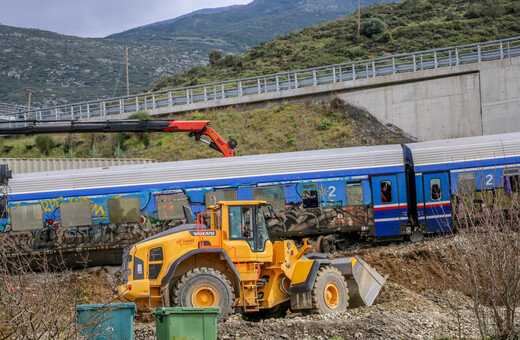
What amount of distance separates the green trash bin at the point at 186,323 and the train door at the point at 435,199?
12085 mm

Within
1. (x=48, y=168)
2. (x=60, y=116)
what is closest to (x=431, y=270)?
(x=48, y=168)

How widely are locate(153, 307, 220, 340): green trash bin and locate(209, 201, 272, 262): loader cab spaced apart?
2785mm

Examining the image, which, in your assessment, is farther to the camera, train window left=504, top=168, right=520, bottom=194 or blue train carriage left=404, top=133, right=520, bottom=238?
blue train carriage left=404, top=133, right=520, bottom=238

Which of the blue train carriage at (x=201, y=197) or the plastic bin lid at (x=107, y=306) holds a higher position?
the blue train carriage at (x=201, y=197)

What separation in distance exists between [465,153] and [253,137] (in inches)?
725

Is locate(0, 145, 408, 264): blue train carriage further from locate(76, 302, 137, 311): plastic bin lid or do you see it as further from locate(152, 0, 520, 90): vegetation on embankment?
locate(152, 0, 520, 90): vegetation on embankment

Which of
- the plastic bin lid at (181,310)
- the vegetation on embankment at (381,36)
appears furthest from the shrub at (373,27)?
the plastic bin lid at (181,310)

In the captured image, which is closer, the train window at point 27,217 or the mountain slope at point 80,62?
the train window at point 27,217

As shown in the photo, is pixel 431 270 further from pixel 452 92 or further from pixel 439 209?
pixel 452 92

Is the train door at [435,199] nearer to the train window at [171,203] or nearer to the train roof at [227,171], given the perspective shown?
the train roof at [227,171]

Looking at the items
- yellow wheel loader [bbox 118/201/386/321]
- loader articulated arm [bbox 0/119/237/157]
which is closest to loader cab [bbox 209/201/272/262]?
yellow wheel loader [bbox 118/201/386/321]

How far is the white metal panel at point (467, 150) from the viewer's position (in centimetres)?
2104

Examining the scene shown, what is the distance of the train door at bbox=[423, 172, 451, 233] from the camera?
69.6 feet

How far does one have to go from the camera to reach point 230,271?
13.6 metres
